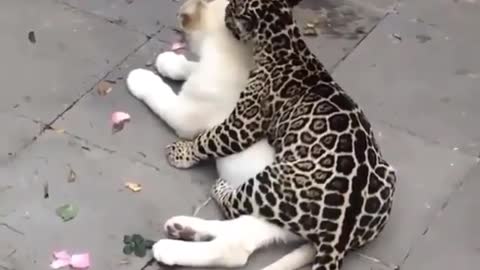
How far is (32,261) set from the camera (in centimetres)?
276

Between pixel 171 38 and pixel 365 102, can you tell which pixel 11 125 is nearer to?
pixel 171 38

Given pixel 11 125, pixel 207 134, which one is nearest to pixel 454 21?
pixel 207 134

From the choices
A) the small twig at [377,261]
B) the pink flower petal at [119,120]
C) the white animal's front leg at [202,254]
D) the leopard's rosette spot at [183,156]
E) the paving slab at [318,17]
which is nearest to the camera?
the white animal's front leg at [202,254]

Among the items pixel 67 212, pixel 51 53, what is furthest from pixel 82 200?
pixel 51 53

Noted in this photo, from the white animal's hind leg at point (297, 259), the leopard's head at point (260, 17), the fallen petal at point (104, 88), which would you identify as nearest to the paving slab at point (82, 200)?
the fallen petal at point (104, 88)

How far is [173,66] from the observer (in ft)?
11.1

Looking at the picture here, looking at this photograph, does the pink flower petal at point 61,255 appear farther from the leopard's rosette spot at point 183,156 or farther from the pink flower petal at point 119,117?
the pink flower petal at point 119,117

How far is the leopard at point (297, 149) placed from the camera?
2.74 metres

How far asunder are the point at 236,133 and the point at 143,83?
0.48 m

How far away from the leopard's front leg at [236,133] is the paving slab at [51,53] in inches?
20.0

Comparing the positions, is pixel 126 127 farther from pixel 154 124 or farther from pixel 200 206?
pixel 200 206

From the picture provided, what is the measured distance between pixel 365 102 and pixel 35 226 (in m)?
1.19

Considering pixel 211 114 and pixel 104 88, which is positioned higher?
pixel 211 114

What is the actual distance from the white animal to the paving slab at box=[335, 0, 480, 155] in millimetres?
578
